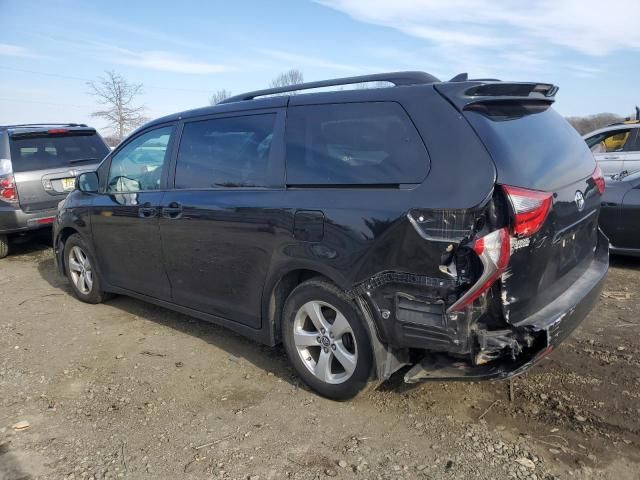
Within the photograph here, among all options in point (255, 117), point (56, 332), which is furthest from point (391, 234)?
point (56, 332)

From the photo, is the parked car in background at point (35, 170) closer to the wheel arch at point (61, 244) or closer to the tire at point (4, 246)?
the tire at point (4, 246)

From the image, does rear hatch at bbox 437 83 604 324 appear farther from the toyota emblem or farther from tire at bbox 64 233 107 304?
tire at bbox 64 233 107 304

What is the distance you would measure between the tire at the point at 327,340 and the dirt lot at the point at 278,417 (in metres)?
0.16

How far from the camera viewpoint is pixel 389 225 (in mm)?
2754

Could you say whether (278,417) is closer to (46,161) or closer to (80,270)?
(80,270)

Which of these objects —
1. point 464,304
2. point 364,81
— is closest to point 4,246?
point 364,81

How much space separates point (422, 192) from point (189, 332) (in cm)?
273

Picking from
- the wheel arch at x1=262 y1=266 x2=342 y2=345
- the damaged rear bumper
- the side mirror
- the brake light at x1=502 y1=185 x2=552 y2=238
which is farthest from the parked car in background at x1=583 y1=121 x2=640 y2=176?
the side mirror

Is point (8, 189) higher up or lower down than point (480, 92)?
lower down

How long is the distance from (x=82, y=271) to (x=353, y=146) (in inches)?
143

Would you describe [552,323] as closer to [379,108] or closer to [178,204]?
[379,108]

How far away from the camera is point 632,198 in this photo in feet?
18.6

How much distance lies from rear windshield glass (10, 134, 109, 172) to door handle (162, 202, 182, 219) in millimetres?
4442

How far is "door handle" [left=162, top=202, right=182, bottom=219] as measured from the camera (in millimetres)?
3982
